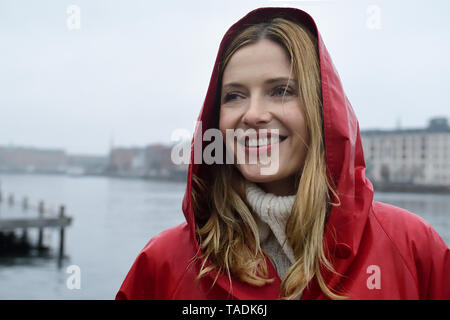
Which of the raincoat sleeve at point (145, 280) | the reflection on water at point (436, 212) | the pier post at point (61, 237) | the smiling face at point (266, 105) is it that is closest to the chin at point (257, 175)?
the smiling face at point (266, 105)

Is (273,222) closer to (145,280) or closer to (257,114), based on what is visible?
(257,114)

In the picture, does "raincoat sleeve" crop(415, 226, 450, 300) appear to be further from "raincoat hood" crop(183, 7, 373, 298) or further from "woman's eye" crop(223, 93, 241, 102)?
"woman's eye" crop(223, 93, 241, 102)

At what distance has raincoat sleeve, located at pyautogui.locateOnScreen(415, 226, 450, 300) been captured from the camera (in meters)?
1.23

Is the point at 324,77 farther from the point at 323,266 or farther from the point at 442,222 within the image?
the point at 442,222

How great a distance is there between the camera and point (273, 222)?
1.33 m

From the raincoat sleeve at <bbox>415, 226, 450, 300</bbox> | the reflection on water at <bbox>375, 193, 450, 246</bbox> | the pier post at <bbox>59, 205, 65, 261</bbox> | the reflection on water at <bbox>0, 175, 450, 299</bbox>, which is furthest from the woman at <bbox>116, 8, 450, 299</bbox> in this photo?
the reflection on water at <bbox>375, 193, 450, 246</bbox>

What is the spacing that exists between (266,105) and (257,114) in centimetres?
5

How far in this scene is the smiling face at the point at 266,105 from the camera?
129 centimetres

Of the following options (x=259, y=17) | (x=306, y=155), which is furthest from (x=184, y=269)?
(x=259, y=17)

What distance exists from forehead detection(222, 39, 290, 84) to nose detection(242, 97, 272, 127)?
0.07 metres

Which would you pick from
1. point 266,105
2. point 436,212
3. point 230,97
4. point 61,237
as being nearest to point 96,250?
point 61,237

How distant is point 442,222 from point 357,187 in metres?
28.2

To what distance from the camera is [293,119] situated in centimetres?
128

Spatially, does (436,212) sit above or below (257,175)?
below
